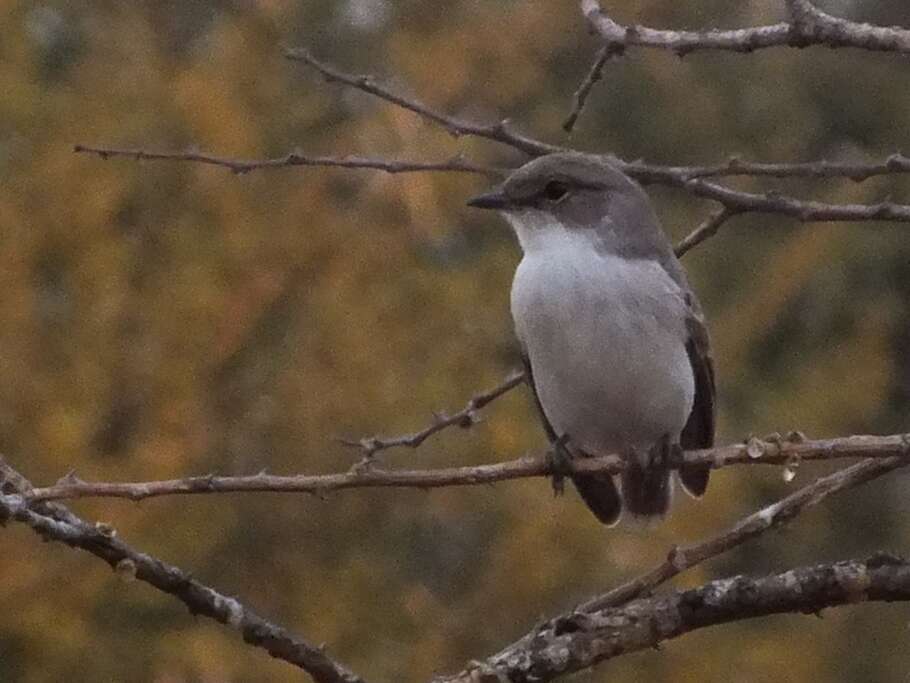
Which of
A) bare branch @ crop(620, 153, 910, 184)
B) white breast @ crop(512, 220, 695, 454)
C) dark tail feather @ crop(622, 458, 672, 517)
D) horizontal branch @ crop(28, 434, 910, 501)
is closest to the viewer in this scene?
horizontal branch @ crop(28, 434, 910, 501)

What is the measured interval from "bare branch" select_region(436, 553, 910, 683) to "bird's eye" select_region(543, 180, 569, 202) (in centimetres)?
152

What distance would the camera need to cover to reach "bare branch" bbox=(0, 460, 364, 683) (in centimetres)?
260

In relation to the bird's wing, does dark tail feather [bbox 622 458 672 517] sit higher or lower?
lower

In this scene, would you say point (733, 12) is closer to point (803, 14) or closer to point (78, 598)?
point (78, 598)

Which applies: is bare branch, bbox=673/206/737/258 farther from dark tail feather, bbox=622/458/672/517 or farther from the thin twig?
dark tail feather, bbox=622/458/672/517

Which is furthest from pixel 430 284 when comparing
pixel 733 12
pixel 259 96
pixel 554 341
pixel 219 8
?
pixel 733 12

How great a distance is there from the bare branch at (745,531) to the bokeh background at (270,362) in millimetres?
2744

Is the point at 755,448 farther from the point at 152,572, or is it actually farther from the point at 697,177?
the point at 152,572

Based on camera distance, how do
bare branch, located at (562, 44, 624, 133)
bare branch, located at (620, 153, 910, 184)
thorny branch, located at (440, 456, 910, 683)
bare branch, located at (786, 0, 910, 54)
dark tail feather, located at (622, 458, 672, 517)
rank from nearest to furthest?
thorny branch, located at (440, 456, 910, 683), bare branch, located at (786, 0, 910, 54), bare branch, located at (620, 153, 910, 184), bare branch, located at (562, 44, 624, 133), dark tail feather, located at (622, 458, 672, 517)

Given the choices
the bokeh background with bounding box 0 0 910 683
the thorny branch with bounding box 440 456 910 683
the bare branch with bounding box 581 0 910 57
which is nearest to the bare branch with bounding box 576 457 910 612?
the thorny branch with bounding box 440 456 910 683

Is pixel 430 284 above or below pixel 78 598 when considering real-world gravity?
above

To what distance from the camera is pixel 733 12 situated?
1077 centimetres

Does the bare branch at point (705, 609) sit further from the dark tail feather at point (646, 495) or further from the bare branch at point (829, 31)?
the dark tail feather at point (646, 495)

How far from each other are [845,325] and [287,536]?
4.23 m
